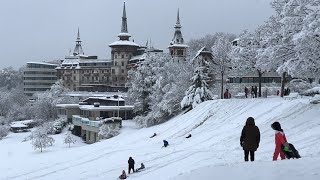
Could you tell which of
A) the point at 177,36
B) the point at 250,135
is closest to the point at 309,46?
the point at 250,135

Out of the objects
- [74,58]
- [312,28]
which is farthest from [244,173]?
[74,58]

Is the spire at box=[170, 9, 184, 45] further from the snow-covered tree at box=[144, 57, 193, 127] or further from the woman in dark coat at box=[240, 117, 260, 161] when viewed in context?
the woman in dark coat at box=[240, 117, 260, 161]

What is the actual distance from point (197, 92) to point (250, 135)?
120 ft

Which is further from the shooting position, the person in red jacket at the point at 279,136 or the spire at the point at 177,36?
the spire at the point at 177,36

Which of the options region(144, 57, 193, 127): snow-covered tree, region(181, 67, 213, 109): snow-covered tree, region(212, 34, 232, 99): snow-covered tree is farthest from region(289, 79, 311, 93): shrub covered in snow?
region(144, 57, 193, 127): snow-covered tree

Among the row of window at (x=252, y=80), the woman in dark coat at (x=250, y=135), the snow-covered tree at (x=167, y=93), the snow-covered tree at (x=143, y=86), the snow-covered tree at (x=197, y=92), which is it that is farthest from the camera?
the row of window at (x=252, y=80)

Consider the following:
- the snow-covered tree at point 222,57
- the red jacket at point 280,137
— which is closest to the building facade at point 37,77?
the snow-covered tree at point 222,57

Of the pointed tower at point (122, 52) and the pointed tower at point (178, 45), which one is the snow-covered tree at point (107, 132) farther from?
the pointed tower at point (122, 52)

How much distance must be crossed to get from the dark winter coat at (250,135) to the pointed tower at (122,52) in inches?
4153

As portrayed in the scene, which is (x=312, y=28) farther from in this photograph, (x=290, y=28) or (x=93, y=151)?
(x=93, y=151)

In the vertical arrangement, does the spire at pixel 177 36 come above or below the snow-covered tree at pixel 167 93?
above

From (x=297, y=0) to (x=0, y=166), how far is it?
1168 inches

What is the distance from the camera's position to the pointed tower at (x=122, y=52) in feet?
389

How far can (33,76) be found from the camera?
15275 cm
